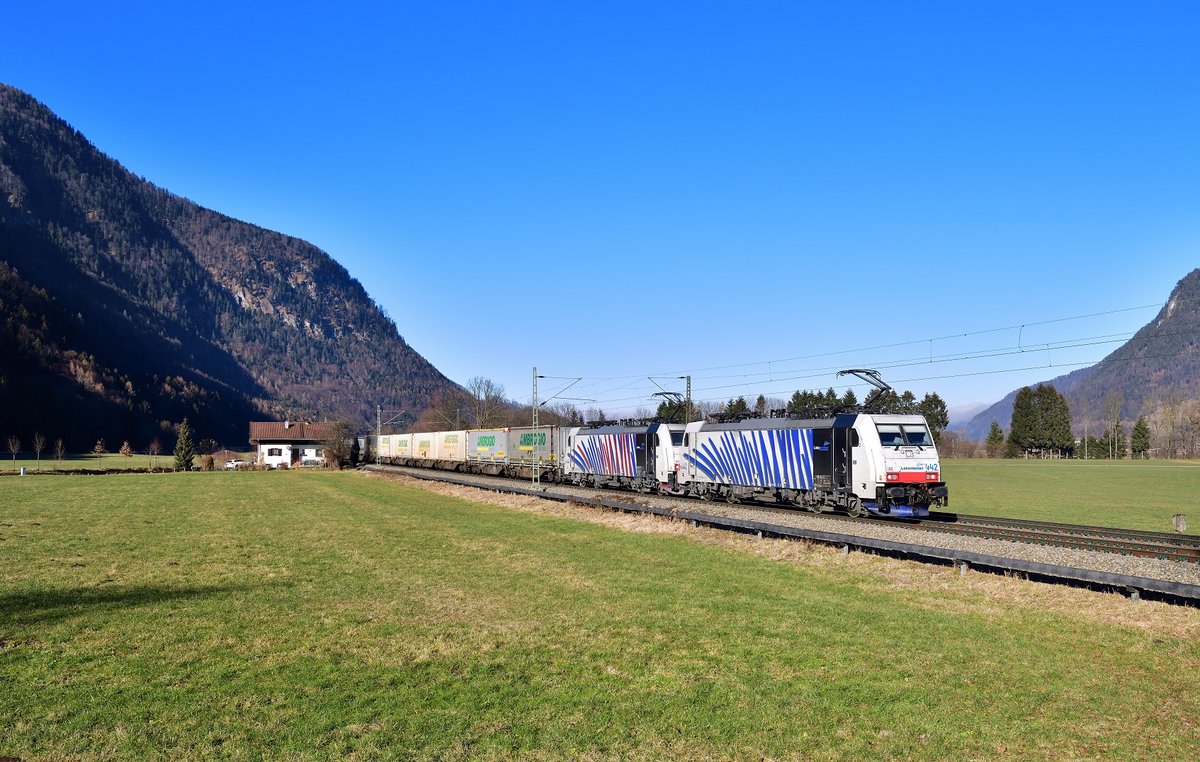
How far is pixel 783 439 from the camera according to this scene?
3312 cm

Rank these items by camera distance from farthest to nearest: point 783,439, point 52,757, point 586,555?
point 783,439
point 586,555
point 52,757

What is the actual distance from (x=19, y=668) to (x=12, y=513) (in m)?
29.3

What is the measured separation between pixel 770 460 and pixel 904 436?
6560 mm

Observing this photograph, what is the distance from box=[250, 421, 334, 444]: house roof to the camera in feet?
443

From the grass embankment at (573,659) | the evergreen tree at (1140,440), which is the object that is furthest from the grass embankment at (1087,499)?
the evergreen tree at (1140,440)

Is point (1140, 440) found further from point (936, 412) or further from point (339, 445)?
point (339, 445)

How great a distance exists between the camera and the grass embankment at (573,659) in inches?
329

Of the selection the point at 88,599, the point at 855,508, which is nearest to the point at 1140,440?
the point at 855,508

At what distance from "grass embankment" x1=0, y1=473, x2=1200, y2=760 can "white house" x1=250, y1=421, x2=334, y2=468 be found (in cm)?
11226

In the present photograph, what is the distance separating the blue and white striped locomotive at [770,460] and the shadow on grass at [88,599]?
19.6 metres

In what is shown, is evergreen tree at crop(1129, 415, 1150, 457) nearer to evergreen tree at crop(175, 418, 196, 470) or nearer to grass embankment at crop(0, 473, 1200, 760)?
evergreen tree at crop(175, 418, 196, 470)

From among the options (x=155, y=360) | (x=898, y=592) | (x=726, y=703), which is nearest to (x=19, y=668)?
(x=726, y=703)

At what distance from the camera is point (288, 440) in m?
136

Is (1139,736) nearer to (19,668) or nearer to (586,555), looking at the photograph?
(19,668)
